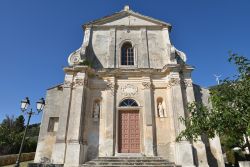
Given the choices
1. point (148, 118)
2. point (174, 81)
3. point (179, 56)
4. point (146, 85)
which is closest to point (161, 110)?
point (148, 118)

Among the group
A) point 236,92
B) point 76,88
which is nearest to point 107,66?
point 76,88

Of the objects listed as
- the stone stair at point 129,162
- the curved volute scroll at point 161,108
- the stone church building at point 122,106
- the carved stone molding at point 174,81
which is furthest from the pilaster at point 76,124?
the carved stone molding at point 174,81

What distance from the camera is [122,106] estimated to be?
13.8m

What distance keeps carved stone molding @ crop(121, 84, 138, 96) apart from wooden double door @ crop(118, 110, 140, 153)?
1.28 meters

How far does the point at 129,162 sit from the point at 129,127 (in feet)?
9.02

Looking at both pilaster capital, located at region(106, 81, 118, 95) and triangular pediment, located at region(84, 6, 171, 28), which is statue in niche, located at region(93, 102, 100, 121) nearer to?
pilaster capital, located at region(106, 81, 118, 95)

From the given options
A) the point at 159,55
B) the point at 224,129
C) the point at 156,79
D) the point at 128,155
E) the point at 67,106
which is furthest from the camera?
the point at 159,55

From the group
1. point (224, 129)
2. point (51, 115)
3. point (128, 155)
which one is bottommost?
point (128, 155)

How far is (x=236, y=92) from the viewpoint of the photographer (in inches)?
293

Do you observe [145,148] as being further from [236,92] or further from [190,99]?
[236,92]

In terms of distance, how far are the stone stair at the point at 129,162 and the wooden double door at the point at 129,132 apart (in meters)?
1.19

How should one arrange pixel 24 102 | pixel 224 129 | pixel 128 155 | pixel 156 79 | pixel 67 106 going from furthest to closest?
pixel 156 79 → pixel 67 106 → pixel 128 155 → pixel 24 102 → pixel 224 129

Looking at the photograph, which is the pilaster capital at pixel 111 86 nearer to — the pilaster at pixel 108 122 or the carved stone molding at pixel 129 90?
the pilaster at pixel 108 122

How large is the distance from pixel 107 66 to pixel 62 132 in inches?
223
